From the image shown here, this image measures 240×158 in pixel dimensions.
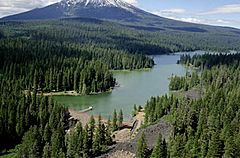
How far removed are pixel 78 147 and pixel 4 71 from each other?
55.8m

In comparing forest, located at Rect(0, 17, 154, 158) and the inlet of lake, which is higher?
forest, located at Rect(0, 17, 154, 158)

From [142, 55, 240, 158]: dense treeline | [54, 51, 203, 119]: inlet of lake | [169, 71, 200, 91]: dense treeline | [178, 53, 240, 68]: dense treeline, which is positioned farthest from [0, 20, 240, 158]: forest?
[178, 53, 240, 68]: dense treeline

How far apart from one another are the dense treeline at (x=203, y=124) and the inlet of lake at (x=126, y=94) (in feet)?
29.6

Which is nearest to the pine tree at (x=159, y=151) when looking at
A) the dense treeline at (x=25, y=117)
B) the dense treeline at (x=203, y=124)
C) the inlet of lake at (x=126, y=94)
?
the dense treeline at (x=203, y=124)

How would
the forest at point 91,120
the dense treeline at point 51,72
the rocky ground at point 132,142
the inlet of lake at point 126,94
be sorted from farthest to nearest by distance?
the dense treeline at point 51,72 → the inlet of lake at point 126,94 → the rocky ground at point 132,142 → the forest at point 91,120

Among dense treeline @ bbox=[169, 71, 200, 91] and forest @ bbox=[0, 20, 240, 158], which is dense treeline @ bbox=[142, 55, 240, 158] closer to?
forest @ bbox=[0, 20, 240, 158]

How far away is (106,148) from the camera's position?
45.6 m

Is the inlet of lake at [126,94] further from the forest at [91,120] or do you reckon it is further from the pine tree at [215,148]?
the pine tree at [215,148]

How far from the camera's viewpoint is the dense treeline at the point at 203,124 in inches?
1563

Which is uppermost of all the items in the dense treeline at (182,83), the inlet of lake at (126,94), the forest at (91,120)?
the forest at (91,120)

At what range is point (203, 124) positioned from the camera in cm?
4834

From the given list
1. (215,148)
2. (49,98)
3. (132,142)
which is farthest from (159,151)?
(49,98)

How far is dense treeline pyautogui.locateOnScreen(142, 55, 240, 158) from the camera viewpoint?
130 feet

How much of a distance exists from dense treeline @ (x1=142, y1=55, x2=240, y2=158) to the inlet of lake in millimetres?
9013
